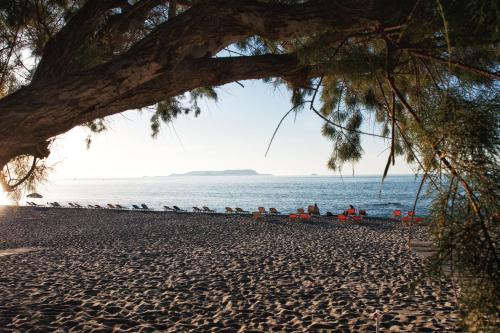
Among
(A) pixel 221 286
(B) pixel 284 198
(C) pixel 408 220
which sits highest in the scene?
(C) pixel 408 220

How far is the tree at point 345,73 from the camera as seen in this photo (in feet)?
4.33

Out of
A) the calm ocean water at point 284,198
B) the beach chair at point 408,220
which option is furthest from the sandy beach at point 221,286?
the calm ocean water at point 284,198

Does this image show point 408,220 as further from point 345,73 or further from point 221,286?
point 345,73

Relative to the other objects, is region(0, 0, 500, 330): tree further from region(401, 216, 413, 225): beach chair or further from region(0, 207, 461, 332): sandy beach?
region(0, 207, 461, 332): sandy beach

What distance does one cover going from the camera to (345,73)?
1.95m

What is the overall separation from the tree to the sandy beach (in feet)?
1.08

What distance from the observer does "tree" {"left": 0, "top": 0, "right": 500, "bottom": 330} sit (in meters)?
1.32

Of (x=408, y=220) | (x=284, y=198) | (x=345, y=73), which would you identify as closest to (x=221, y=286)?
(x=345, y=73)

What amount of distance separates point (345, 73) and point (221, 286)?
6.86 m

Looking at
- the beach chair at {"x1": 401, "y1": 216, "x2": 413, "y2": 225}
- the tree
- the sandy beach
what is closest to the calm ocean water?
the beach chair at {"x1": 401, "y1": 216, "x2": 413, "y2": 225}

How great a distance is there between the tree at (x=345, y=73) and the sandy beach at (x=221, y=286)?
33 centimetres

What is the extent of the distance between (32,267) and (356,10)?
1096cm

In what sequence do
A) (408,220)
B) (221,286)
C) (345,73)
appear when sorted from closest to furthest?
(345,73) < (221,286) < (408,220)

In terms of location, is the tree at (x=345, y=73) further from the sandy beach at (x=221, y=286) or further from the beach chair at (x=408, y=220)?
the sandy beach at (x=221, y=286)
